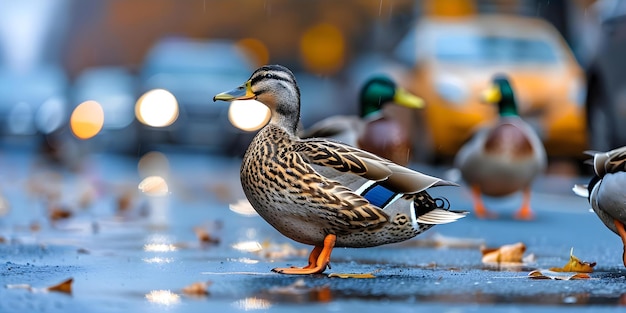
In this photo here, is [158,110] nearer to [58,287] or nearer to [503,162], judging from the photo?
[503,162]

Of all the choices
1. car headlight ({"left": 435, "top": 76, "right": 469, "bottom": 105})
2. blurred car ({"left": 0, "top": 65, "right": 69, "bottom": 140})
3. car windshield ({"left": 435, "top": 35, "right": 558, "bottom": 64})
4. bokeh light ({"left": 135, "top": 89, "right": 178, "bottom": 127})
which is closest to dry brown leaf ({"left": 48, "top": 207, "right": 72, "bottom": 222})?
car headlight ({"left": 435, "top": 76, "right": 469, "bottom": 105})

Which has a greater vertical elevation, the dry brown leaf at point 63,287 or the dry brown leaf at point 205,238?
the dry brown leaf at point 63,287

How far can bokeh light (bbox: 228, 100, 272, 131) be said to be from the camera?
2177 cm

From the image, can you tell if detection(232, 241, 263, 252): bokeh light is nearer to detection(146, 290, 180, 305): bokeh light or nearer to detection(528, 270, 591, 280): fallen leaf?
detection(528, 270, 591, 280): fallen leaf

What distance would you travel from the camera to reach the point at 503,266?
760 cm

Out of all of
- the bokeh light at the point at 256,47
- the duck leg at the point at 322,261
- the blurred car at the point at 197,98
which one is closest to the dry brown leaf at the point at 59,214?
the duck leg at the point at 322,261

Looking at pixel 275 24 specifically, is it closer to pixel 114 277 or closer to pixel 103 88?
pixel 103 88

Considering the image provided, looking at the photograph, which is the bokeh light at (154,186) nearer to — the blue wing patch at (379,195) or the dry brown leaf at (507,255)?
the dry brown leaf at (507,255)

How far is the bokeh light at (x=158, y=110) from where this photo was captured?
22.4 meters

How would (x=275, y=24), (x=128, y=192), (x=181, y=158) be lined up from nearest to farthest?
(x=128, y=192), (x=181, y=158), (x=275, y=24)

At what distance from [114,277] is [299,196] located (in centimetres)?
100

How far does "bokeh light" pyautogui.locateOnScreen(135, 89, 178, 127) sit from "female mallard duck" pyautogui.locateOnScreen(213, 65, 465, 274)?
15603 millimetres

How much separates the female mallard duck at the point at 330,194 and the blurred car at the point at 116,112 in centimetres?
1624

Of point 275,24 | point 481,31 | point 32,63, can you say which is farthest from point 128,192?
point 32,63
